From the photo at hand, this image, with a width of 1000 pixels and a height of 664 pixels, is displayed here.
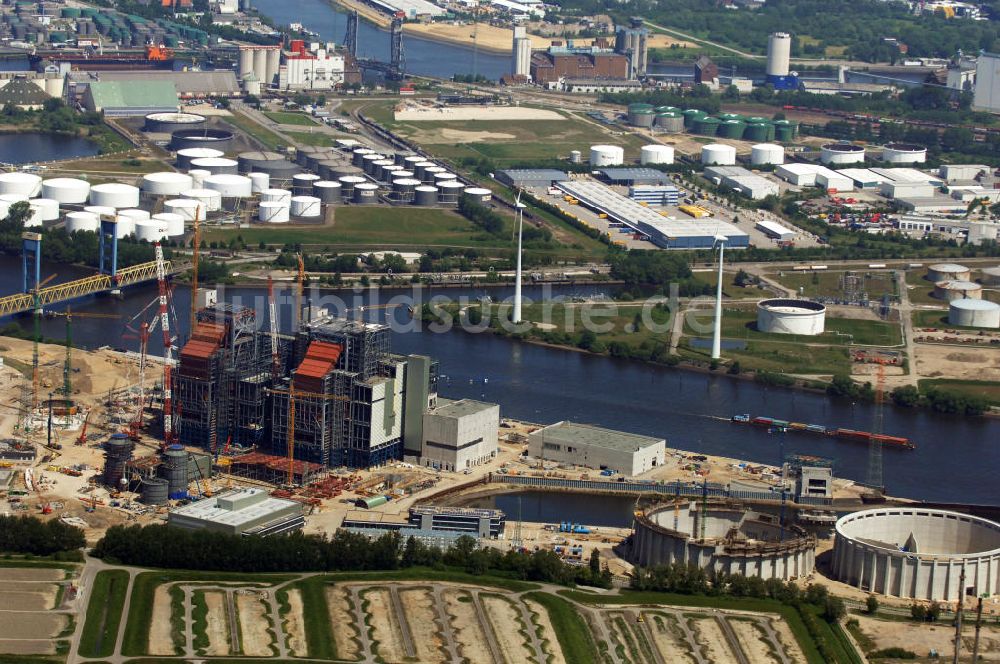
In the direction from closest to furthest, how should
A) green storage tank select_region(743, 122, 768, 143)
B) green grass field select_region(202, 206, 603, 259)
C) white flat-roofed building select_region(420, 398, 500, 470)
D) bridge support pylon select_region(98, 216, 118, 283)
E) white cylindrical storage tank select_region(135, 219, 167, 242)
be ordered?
1. white flat-roofed building select_region(420, 398, 500, 470)
2. bridge support pylon select_region(98, 216, 118, 283)
3. white cylindrical storage tank select_region(135, 219, 167, 242)
4. green grass field select_region(202, 206, 603, 259)
5. green storage tank select_region(743, 122, 768, 143)

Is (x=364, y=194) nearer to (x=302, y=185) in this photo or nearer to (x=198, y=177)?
(x=302, y=185)

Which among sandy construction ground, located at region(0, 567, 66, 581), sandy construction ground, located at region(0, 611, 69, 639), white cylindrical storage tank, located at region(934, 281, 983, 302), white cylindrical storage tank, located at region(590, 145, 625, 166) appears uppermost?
white cylindrical storage tank, located at region(590, 145, 625, 166)

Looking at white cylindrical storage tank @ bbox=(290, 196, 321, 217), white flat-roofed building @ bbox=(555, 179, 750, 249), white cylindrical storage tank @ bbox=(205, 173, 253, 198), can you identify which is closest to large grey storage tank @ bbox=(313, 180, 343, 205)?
white cylindrical storage tank @ bbox=(205, 173, 253, 198)

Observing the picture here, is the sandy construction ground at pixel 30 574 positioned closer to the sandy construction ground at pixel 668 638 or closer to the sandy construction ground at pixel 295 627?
the sandy construction ground at pixel 295 627

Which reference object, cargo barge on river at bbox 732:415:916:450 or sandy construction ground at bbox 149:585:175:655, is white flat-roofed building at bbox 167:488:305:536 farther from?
cargo barge on river at bbox 732:415:916:450

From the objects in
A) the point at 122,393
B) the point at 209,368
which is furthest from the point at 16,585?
the point at 122,393

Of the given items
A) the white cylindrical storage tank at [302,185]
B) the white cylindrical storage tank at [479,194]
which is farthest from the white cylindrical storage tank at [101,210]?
the white cylindrical storage tank at [479,194]

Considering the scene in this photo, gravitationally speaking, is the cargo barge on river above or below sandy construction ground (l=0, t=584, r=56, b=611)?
above

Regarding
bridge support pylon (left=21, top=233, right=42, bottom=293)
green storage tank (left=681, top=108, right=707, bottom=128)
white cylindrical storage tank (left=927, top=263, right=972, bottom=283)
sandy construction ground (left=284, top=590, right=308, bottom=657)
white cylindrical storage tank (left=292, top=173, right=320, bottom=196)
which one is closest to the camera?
sandy construction ground (left=284, top=590, right=308, bottom=657)

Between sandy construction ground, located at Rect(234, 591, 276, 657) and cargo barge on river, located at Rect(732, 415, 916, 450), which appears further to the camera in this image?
cargo barge on river, located at Rect(732, 415, 916, 450)
